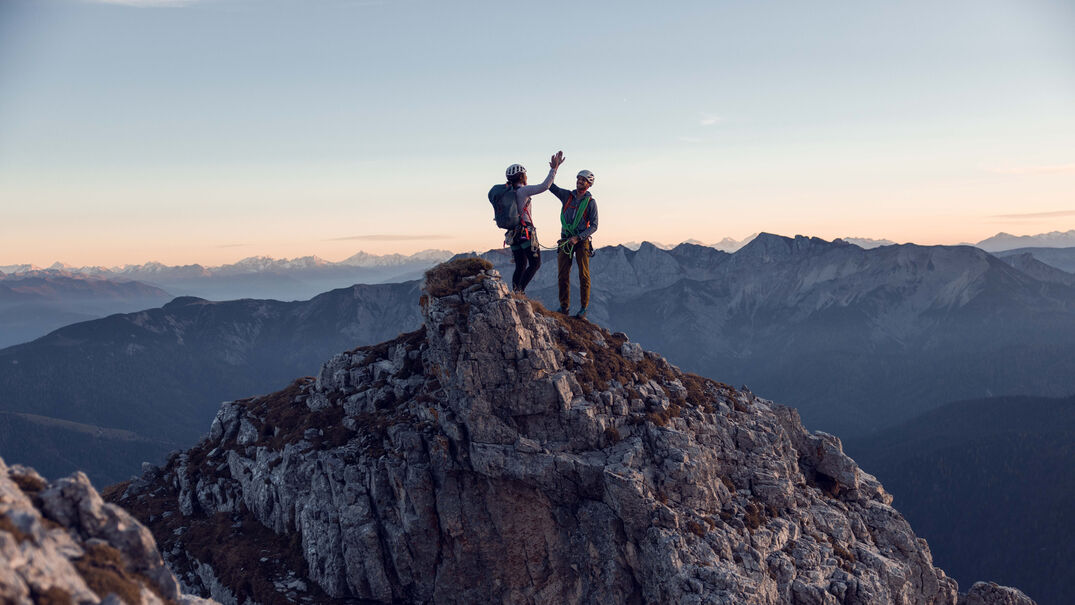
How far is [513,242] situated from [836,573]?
3090 cm

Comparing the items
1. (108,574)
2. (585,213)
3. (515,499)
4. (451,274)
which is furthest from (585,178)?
(108,574)

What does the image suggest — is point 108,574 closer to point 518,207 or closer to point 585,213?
point 518,207

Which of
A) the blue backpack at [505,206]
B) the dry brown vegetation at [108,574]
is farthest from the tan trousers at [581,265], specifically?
the dry brown vegetation at [108,574]

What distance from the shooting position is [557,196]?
2005 inches

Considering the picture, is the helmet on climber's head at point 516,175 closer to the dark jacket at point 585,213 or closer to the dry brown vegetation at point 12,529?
the dark jacket at point 585,213

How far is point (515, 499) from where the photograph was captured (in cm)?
4434

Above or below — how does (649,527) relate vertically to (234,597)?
above

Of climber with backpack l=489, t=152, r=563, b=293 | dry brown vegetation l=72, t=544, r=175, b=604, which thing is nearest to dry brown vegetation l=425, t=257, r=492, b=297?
climber with backpack l=489, t=152, r=563, b=293

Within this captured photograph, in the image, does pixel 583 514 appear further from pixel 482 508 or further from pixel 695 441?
pixel 695 441

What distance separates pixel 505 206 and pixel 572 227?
18.4ft

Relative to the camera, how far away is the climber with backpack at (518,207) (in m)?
48.2

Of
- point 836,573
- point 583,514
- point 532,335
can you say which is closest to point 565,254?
point 532,335

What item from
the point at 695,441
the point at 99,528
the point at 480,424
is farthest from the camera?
Result: the point at 695,441

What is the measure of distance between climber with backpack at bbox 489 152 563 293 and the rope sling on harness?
197 cm
